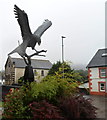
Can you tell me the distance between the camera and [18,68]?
1393 inches

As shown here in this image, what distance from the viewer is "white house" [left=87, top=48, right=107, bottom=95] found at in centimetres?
1888

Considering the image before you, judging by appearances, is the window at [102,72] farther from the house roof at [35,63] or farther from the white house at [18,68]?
the house roof at [35,63]

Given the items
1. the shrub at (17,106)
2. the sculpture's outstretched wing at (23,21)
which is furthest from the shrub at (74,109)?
the sculpture's outstretched wing at (23,21)

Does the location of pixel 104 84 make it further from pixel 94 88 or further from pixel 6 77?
pixel 6 77

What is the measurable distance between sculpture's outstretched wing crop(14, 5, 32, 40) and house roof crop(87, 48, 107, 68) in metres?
13.6

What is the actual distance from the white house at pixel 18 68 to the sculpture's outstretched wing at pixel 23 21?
90.3 ft

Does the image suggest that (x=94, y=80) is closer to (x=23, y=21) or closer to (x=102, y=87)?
(x=102, y=87)

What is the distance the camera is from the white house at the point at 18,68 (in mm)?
35281

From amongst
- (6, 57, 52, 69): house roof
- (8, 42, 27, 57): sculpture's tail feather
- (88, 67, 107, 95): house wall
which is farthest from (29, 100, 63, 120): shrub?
(6, 57, 52, 69): house roof

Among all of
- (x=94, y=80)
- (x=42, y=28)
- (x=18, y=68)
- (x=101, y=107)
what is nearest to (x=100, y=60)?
(x=94, y=80)

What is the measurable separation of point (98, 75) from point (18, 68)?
20.3 m

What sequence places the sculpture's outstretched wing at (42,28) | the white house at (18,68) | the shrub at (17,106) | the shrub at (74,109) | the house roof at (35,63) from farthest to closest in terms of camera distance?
the house roof at (35,63)
the white house at (18,68)
the sculpture's outstretched wing at (42,28)
the shrub at (74,109)
the shrub at (17,106)

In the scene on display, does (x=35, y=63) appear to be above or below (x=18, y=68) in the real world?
above

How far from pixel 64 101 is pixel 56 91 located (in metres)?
0.69
